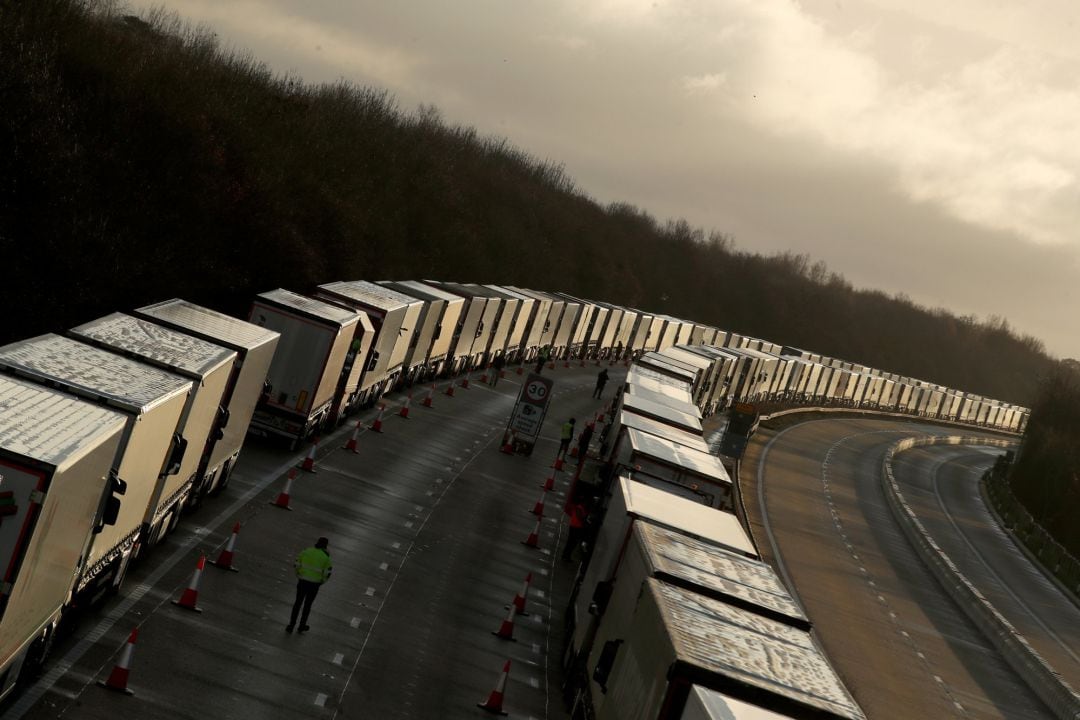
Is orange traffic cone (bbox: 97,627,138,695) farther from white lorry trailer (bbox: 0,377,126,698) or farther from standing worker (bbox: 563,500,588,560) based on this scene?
standing worker (bbox: 563,500,588,560)

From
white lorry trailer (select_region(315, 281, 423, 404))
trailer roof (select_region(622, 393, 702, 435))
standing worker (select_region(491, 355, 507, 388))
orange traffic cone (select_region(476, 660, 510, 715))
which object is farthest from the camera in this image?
standing worker (select_region(491, 355, 507, 388))

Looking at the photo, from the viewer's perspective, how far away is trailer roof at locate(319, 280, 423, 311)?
38719 millimetres

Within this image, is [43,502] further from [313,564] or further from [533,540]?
[533,540]

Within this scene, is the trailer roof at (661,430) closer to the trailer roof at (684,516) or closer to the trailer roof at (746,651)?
the trailer roof at (684,516)

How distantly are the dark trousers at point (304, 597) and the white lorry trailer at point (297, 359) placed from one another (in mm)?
11230

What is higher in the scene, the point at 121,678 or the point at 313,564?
the point at 313,564

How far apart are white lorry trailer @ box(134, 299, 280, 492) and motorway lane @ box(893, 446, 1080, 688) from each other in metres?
23.3

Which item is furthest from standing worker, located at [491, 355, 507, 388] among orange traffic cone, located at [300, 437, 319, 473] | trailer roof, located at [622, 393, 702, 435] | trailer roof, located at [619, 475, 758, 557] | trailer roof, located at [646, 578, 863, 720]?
trailer roof, located at [646, 578, 863, 720]

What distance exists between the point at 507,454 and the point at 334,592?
20055 millimetres

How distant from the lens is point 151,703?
15750 millimetres

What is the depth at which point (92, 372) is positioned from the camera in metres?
17.1

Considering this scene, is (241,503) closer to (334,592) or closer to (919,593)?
(334,592)

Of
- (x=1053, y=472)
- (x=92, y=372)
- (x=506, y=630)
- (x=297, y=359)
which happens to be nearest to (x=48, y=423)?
(x=92, y=372)

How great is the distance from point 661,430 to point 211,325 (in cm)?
1099
